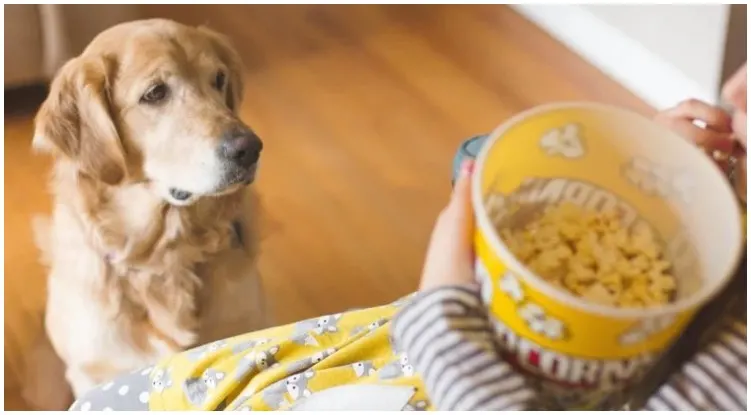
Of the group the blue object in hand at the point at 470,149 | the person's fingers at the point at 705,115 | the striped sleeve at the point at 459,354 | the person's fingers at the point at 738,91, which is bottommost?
the blue object in hand at the point at 470,149

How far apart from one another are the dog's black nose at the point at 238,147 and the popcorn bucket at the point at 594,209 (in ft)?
1.92

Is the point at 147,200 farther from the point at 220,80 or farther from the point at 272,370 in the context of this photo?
the point at 272,370

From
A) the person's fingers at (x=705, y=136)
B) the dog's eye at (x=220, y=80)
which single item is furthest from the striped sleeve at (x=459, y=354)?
the dog's eye at (x=220, y=80)

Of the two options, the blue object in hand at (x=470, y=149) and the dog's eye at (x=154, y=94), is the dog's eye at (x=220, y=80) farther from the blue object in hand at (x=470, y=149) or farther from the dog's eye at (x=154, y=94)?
the blue object in hand at (x=470, y=149)

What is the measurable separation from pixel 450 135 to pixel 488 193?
139 cm

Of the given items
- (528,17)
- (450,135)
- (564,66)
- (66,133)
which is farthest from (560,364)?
(528,17)

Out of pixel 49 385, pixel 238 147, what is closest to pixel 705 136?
pixel 238 147

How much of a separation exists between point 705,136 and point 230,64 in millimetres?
741

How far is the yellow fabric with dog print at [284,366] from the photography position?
782mm

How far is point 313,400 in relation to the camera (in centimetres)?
76

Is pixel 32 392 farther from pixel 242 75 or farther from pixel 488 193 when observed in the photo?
pixel 488 193

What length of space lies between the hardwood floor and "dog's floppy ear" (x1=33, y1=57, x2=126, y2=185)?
1.74 ft

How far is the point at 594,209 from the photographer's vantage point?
628mm

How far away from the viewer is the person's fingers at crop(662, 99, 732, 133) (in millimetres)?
731
